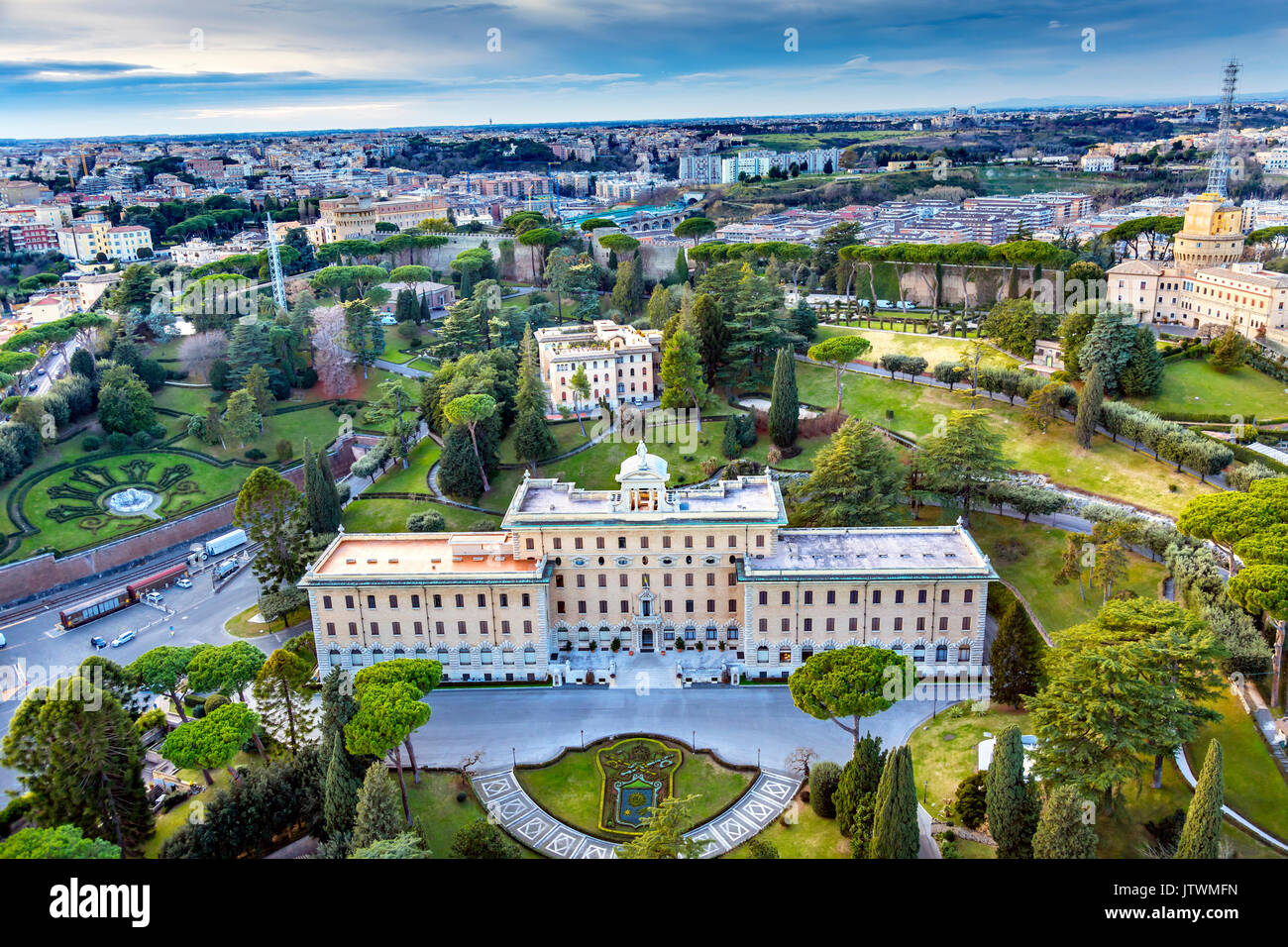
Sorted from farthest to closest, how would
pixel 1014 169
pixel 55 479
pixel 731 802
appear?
pixel 1014 169
pixel 55 479
pixel 731 802

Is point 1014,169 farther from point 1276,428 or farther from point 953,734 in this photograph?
point 953,734

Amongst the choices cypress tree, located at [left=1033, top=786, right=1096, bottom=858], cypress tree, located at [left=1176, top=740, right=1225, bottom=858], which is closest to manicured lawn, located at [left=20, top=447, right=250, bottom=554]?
cypress tree, located at [left=1033, top=786, right=1096, bottom=858]

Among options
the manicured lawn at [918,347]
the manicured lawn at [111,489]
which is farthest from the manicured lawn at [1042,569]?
the manicured lawn at [111,489]

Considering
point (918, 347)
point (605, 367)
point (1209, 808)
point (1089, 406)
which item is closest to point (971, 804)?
A: point (1209, 808)

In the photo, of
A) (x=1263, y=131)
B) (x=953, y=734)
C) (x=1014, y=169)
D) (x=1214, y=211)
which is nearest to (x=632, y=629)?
(x=953, y=734)

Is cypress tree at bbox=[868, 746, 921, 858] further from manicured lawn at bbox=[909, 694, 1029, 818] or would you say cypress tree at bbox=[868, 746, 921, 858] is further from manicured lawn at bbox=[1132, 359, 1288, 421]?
manicured lawn at bbox=[1132, 359, 1288, 421]

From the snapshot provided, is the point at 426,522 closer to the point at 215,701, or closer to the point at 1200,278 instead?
the point at 215,701

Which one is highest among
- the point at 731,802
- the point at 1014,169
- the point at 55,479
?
the point at 1014,169
